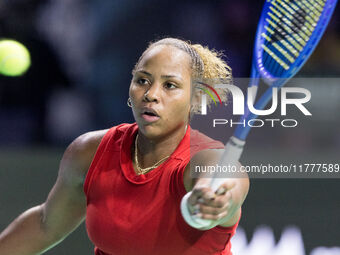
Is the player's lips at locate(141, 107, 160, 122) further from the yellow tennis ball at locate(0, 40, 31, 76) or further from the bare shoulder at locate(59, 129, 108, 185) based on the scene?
the yellow tennis ball at locate(0, 40, 31, 76)

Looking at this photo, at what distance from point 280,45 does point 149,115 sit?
16.7 inches

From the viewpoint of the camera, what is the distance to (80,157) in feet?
6.35

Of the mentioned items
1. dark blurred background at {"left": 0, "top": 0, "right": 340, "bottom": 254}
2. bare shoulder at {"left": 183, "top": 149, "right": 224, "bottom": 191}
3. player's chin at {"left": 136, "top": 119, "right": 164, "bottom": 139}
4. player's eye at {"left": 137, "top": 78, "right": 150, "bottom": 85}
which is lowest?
dark blurred background at {"left": 0, "top": 0, "right": 340, "bottom": 254}

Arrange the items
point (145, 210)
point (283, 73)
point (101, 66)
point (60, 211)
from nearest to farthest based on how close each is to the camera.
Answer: point (283, 73)
point (145, 210)
point (60, 211)
point (101, 66)

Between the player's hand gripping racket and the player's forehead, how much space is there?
0.21m

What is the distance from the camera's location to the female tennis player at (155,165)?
167 cm

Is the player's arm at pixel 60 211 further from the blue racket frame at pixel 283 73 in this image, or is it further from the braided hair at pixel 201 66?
the blue racket frame at pixel 283 73

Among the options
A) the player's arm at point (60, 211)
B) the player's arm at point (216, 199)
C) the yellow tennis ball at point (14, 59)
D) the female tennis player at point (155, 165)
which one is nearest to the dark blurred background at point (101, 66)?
the yellow tennis ball at point (14, 59)

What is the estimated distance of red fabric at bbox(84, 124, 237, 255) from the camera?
167 cm

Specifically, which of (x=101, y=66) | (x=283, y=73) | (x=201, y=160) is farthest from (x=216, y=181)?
(x=101, y=66)

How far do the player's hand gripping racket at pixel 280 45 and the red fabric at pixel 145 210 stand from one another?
221 millimetres

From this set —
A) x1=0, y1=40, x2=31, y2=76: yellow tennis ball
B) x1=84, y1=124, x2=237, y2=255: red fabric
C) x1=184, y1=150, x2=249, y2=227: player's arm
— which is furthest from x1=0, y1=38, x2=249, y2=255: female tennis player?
x1=0, y1=40, x2=31, y2=76: yellow tennis ball

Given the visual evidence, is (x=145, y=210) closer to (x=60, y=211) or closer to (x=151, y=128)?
(x=151, y=128)

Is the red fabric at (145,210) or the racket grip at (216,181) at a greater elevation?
the racket grip at (216,181)
